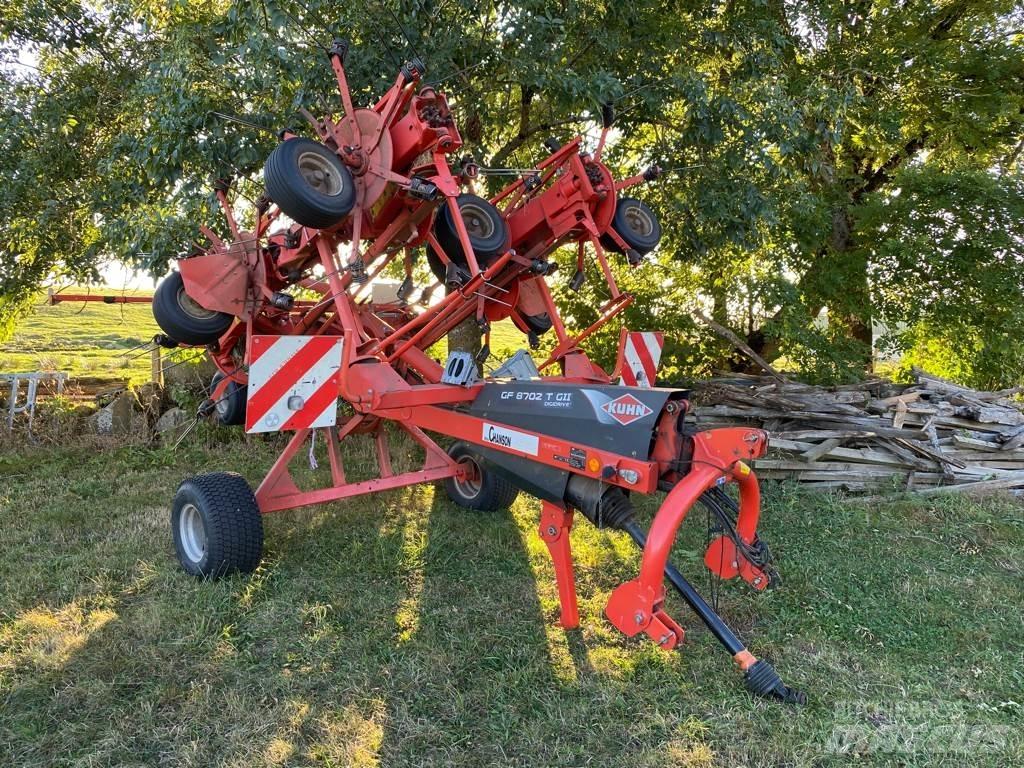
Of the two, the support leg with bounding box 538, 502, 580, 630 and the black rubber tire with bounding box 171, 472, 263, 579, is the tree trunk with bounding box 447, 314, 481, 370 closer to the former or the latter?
the black rubber tire with bounding box 171, 472, 263, 579

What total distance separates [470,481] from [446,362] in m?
2.11

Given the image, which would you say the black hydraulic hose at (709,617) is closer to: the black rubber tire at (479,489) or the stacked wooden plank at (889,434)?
the black rubber tire at (479,489)

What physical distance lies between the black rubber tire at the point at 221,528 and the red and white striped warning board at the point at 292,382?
2.44 ft

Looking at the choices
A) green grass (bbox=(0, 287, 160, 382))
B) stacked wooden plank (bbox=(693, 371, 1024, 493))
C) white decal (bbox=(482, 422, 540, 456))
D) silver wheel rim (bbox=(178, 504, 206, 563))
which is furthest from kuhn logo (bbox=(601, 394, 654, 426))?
green grass (bbox=(0, 287, 160, 382))

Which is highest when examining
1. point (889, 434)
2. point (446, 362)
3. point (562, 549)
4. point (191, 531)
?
point (446, 362)

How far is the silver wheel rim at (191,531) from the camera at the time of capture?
14.6ft

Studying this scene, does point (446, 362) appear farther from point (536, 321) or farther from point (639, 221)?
point (639, 221)

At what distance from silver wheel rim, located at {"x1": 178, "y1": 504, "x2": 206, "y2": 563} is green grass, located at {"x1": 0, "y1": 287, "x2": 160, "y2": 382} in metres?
2.35

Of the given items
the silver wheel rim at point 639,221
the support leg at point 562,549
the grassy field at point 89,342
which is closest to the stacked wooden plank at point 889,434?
the silver wheel rim at point 639,221

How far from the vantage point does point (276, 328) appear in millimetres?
5027

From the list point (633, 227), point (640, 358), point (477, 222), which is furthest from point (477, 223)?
point (640, 358)

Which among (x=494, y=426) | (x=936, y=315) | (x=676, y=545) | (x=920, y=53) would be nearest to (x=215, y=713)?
(x=494, y=426)

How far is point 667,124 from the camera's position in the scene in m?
6.68

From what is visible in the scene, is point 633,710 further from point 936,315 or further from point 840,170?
point 840,170
